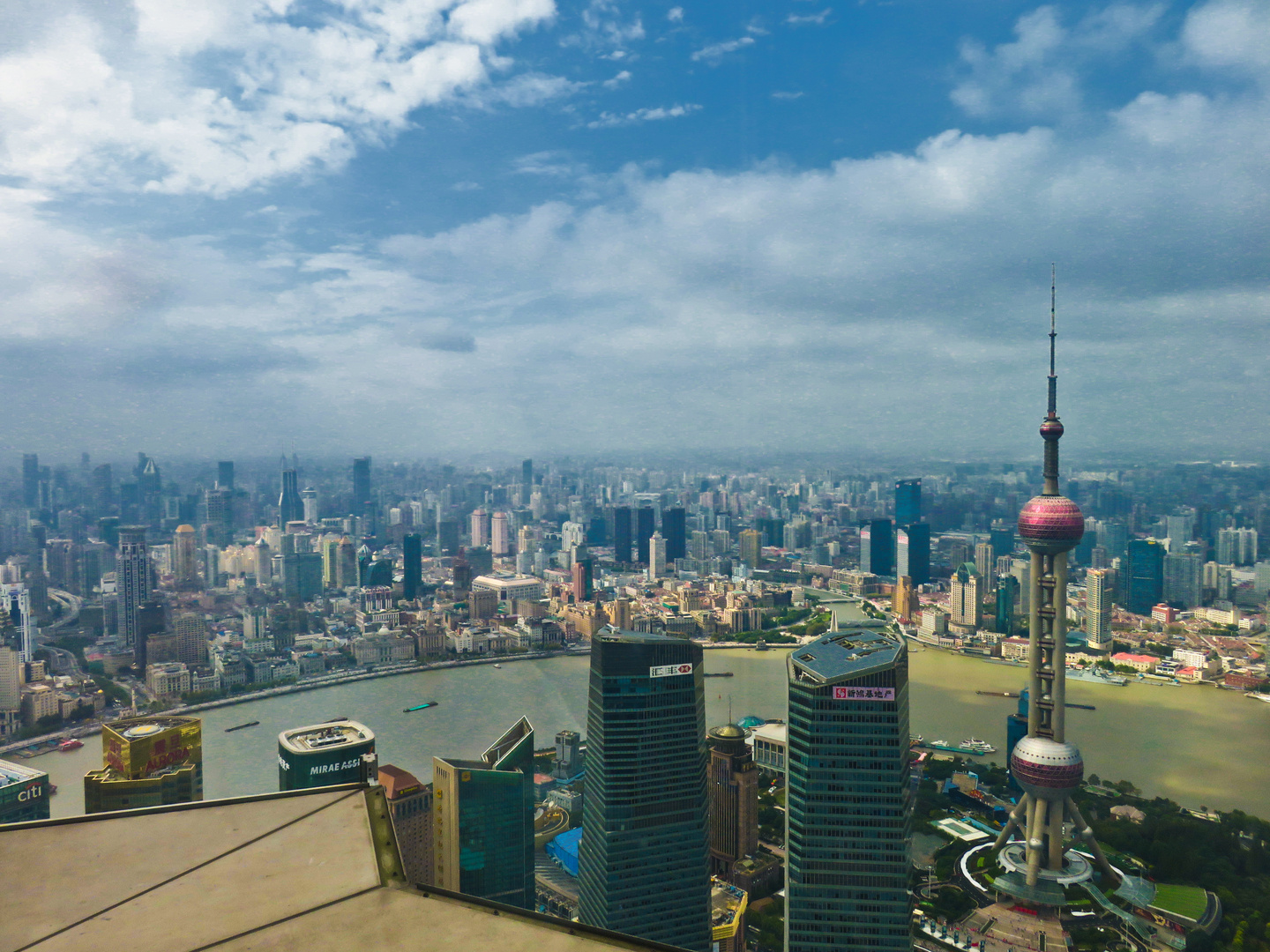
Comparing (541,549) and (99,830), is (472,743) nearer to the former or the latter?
(99,830)

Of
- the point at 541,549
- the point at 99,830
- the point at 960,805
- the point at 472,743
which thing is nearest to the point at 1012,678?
the point at 960,805

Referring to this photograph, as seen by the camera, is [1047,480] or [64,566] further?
[64,566]

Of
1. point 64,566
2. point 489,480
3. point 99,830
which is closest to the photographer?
point 99,830

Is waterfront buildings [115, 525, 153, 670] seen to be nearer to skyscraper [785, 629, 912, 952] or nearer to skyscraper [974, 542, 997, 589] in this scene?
skyscraper [785, 629, 912, 952]

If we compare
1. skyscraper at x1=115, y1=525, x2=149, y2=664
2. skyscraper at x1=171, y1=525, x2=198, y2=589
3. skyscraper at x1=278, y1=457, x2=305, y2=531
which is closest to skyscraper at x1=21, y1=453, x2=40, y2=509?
skyscraper at x1=115, y1=525, x2=149, y2=664

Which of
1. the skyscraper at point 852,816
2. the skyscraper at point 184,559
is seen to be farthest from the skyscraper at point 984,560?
the skyscraper at point 184,559

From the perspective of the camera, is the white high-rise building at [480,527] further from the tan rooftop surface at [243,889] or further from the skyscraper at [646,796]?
the tan rooftop surface at [243,889]

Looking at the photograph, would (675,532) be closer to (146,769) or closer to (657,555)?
(657,555)
